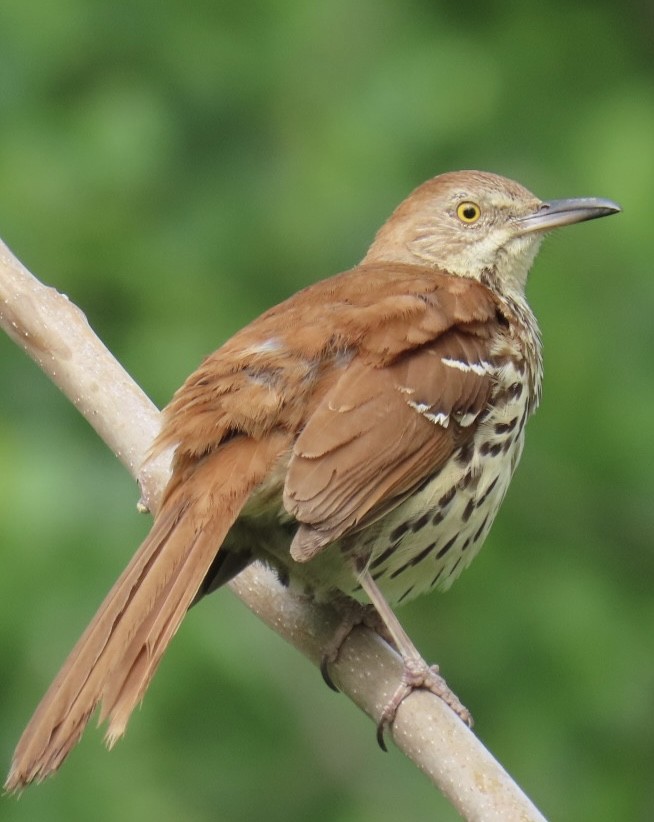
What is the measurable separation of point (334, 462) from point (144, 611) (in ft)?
1.82

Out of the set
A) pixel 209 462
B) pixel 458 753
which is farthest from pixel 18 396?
pixel 458 753

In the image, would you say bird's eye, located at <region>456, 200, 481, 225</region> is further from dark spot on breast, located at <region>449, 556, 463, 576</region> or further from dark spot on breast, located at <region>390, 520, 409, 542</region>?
dark spot on breast, located at <region>390, 520, 409, 542</region>

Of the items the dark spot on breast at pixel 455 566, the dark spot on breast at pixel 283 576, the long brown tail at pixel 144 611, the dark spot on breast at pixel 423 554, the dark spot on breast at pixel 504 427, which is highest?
the long brown tail at pixel 144 611

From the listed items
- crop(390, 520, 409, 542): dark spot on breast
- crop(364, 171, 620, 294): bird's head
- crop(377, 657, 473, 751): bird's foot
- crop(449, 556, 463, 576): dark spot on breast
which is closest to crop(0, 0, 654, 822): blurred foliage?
crop(364, 171, 620, 294): bird's head

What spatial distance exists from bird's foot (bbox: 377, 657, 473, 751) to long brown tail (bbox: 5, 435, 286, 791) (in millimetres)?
458

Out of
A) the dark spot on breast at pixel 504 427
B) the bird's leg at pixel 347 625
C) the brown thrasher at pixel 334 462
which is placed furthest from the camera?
the dark spot on breast at pixel 504 427

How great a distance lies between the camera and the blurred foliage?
17.6 ft

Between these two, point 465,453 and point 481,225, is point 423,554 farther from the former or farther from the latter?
point 481,225

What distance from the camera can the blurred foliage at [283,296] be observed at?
5371mm

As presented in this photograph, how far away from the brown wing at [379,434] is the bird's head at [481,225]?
2.58 feet

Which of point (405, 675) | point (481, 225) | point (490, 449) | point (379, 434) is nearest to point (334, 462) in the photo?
point (379, 434)

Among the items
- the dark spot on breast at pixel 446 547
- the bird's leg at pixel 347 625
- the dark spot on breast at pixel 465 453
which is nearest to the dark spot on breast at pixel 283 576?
the bird's leg at pixel 347 625

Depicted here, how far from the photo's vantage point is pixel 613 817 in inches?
238

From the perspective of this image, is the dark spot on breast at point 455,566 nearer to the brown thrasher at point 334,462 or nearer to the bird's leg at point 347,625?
the brown thrasher at point 334,462
